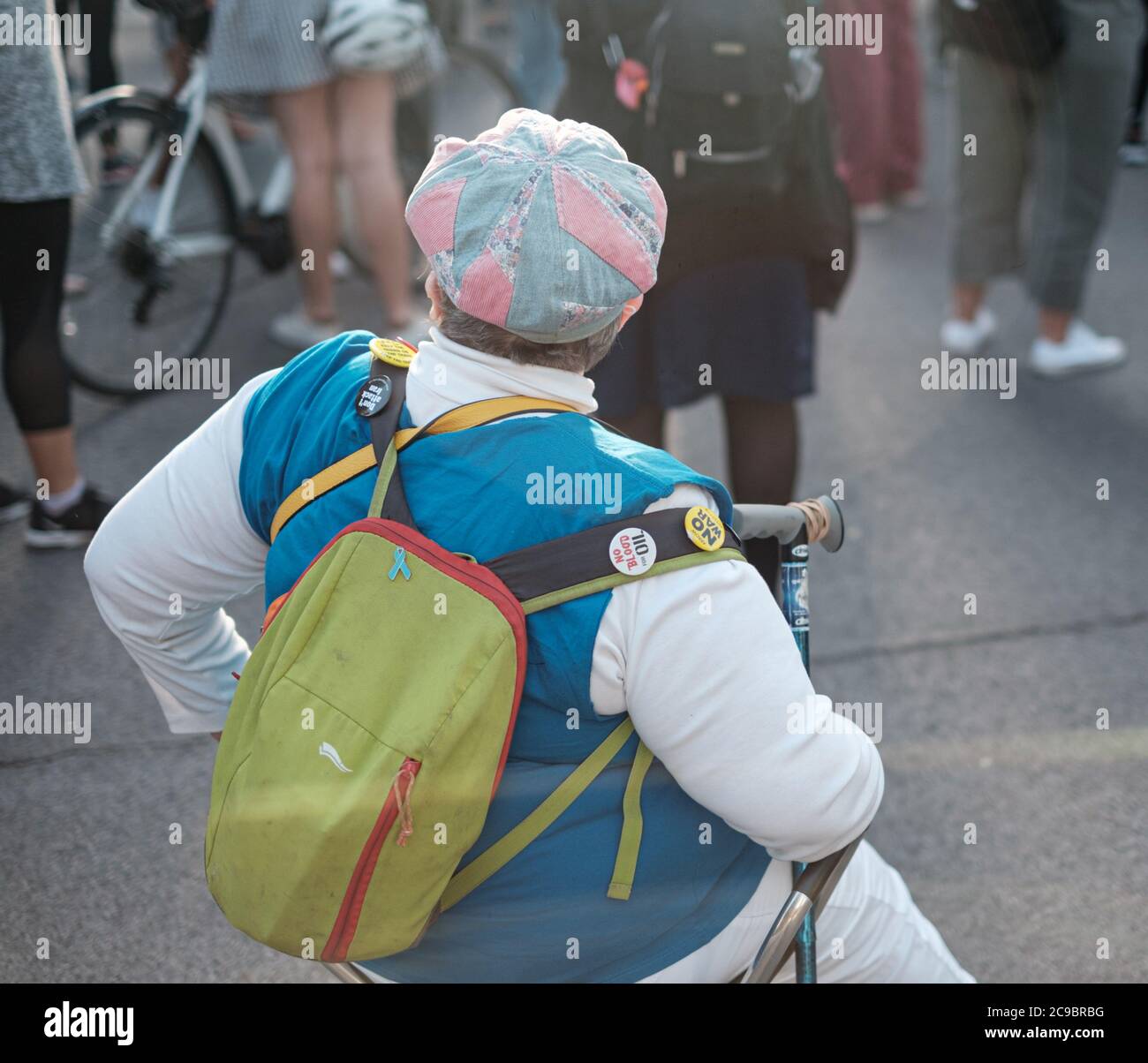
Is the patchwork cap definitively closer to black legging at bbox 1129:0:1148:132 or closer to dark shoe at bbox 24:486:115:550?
dark shoe at bbox 24:486:115:550

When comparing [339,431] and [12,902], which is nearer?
[339,431]

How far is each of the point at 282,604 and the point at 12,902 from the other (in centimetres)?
149

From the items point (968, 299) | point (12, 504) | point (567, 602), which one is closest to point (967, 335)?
point (968, 299)

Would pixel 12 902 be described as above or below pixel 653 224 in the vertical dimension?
below

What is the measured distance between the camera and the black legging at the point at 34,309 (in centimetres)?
330

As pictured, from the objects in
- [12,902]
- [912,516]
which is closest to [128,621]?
[12,902]

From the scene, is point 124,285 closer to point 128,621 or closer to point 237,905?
point 128,621

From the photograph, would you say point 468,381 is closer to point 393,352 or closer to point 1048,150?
point 393,352

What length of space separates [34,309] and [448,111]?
2455mm

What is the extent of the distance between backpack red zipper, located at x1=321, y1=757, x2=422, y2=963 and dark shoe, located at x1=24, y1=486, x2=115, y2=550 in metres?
2.44

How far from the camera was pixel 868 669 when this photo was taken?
133 inches

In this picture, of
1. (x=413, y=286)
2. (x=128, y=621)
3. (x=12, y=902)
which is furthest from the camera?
(x=413, y=286)

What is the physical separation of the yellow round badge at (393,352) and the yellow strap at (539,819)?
0.48 m
